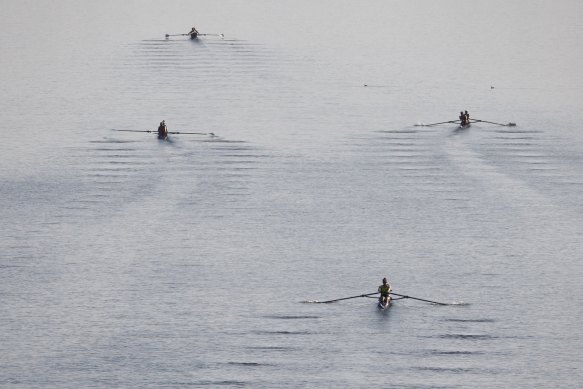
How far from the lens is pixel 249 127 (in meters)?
78.1

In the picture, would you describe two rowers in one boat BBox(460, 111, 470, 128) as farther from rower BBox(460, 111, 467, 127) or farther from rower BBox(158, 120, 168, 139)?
rower BBox(158, 120, 168, 139)

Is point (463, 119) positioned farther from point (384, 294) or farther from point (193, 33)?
point (193, 33)

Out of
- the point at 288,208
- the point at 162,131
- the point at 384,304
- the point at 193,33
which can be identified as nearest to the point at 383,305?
the point at 384,304

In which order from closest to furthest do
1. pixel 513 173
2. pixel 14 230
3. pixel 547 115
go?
pixel 14 230 → pixel 513 173 → pixel 547 115

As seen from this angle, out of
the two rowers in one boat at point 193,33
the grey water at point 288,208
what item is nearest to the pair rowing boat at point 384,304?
the grey water at point 288,208

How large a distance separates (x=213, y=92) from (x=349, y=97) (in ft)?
39.8

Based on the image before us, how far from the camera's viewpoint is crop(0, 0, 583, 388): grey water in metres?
44.8

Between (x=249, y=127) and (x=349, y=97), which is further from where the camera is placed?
(x=349, y=97)

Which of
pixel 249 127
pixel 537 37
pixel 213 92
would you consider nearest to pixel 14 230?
pixel 249 127

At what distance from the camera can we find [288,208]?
63.5 m

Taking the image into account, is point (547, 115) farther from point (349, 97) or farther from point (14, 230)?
point (14, 230)

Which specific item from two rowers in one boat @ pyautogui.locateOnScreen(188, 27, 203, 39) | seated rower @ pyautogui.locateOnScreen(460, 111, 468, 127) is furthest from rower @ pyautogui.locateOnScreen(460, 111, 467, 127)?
two rowers in one boat @ pyautogui.locateOnScreen(188, 27, 203, 39)

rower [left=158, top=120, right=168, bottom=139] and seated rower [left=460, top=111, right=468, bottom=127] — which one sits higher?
seated rower [left=460, top=111, right=468, bottom=127]

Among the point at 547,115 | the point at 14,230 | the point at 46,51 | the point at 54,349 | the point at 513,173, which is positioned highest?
the point at 46,51
